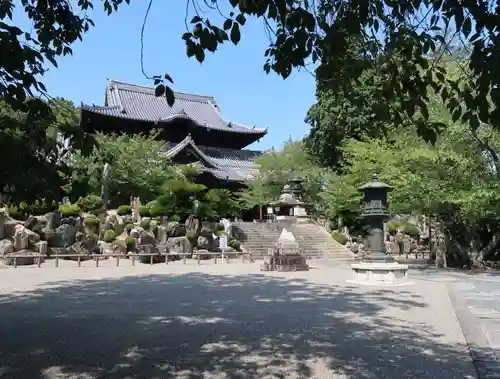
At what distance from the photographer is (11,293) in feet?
36.4

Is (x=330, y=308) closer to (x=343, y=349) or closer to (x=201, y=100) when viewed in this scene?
(x=343, y=349)

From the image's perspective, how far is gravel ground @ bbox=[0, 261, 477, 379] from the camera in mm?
4902

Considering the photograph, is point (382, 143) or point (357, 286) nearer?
point (357, 286)

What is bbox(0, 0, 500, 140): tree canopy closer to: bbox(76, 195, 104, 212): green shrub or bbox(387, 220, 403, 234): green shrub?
bbox(76, 195, 104, 212): green shrub

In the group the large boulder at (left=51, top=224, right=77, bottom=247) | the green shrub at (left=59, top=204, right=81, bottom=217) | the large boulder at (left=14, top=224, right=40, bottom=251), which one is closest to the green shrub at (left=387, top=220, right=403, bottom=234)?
the green shrub at (left=59, top=204, right=81, bottom=217)

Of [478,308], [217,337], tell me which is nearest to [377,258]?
[478,308]

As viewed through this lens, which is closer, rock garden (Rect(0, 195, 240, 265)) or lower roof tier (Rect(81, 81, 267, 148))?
rock garden (Rect(0, 195, 240, 265))

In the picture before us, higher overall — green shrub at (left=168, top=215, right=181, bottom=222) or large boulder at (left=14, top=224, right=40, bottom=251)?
green shrub at (left=168, top=215, right=181, bottom=222)

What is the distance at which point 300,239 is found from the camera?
2877 cm

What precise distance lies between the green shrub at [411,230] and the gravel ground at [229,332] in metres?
20.5

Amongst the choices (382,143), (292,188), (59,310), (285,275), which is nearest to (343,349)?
(59,310)

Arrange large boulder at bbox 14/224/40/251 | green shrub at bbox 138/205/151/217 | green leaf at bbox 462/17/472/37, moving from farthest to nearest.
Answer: green shrub at bbox 138/205/151/217, large boulder at bbox 14/224/40/251, green leaf at bbox 462/17/472/37

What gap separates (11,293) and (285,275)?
8.29 m

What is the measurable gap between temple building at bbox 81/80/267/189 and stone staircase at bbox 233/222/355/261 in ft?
18.1
